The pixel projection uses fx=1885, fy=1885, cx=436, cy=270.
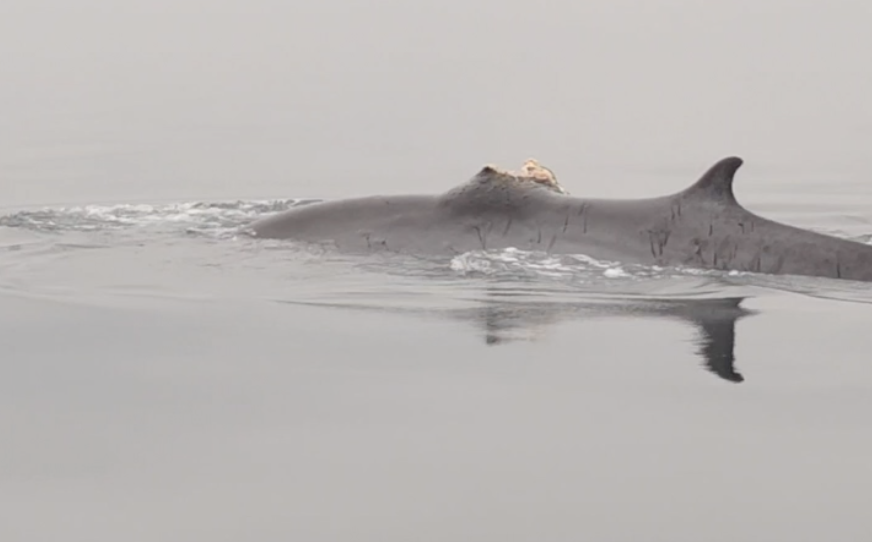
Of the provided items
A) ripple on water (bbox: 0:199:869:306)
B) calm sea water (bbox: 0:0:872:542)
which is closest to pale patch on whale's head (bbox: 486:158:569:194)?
ripple on water (bbox: 0:199:869:306)

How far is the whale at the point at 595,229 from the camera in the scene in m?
11.4

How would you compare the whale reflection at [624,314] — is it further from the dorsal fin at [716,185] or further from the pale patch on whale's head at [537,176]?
the pale patch on whale's head at [537,176]

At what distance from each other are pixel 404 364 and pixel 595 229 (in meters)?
3.30

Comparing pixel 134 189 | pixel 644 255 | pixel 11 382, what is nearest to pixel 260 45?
pixel 134 189

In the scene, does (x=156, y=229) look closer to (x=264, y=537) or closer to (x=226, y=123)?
(x=264, y=537)

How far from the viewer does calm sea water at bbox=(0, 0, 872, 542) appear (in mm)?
6562

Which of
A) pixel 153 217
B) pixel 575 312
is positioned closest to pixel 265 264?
pixel 575 312

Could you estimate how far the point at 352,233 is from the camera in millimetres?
12695

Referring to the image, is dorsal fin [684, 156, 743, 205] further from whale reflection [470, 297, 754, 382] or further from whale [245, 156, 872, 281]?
whale reflection [470, 297, 754, 382]

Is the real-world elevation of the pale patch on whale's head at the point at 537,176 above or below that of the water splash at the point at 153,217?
above

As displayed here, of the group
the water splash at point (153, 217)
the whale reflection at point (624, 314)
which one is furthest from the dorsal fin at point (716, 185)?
the water splash at point (153, 217)

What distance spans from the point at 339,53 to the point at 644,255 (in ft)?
89.6

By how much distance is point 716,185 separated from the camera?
11.6m

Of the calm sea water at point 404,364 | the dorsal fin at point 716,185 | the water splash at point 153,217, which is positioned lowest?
the calm sea water at point 404,364
